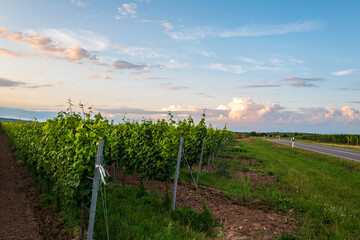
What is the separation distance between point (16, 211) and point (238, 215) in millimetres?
6336

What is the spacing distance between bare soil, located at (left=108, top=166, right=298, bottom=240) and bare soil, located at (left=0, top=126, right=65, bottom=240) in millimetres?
3481

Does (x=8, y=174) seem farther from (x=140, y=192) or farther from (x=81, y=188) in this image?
(x=81, y=188)

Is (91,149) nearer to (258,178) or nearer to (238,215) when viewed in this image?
(238,215)

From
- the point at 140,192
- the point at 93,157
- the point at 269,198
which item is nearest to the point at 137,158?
the point at 140,192

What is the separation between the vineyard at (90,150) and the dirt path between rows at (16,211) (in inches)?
29.0

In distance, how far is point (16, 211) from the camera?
7.43m

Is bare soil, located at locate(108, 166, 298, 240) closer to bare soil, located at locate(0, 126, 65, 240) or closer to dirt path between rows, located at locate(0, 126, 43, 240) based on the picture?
bare soil, located at locate(0, 126, 65, 240)

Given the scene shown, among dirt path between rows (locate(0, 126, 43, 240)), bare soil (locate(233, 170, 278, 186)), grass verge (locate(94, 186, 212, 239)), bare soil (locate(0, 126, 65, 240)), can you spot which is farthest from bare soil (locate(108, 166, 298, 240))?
dirt path between rows (locate(0, 126, 43, 240))

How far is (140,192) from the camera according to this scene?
27.0 feet

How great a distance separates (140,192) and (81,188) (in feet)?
9.79

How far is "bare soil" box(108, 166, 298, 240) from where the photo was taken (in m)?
6.10

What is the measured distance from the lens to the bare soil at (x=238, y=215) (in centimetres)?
610

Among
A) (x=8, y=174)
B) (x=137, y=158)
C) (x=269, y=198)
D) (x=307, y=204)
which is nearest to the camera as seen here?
(x=307, y=204)

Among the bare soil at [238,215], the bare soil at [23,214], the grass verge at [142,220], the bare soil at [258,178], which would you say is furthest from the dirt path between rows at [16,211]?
the bare soil at [258,178]
